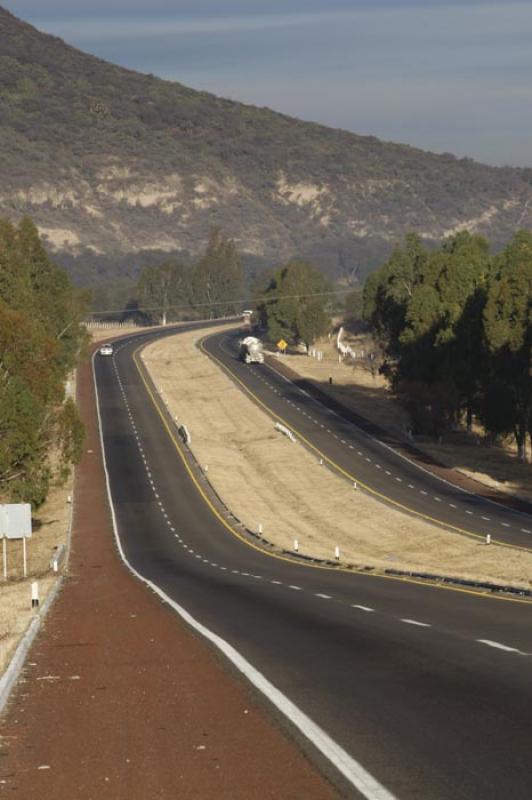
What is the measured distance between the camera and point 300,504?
81688 mm

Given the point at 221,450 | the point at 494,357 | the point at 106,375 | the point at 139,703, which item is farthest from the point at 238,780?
the point at 106,375

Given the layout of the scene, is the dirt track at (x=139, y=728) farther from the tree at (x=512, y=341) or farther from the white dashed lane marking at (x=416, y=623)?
the tree at (x=512, y=341)

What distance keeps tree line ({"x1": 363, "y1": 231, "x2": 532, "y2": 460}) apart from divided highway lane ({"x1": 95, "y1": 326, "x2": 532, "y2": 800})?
4145 cm

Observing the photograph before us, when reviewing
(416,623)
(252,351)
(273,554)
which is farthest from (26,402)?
(252,351)

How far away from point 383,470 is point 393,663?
71629 millimetres

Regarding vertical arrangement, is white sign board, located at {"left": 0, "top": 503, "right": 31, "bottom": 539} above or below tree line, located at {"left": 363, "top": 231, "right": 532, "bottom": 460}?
below

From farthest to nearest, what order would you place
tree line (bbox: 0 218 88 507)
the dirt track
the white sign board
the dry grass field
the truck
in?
the truck → the dry grass field → tree line (bbox: 0 218 88 507) → the white sign board → the dirt track

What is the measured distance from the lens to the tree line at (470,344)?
289 feet

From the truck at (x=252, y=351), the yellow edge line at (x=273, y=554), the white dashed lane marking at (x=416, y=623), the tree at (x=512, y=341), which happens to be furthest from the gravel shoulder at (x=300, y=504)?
the truck at (x=252, y=351)

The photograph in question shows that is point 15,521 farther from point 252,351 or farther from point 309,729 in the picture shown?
point 252,351

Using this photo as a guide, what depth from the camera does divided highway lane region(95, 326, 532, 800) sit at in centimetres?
1234

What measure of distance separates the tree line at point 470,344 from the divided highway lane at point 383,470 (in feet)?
18.2

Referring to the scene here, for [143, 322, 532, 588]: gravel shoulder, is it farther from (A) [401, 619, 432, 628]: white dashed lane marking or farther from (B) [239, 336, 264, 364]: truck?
(B) [239, 336, 264, 364]: truck

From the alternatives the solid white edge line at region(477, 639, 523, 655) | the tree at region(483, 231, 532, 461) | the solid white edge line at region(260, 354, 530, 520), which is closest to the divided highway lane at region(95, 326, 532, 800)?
the solid white edge line at region(477, 639, 523, 655)
